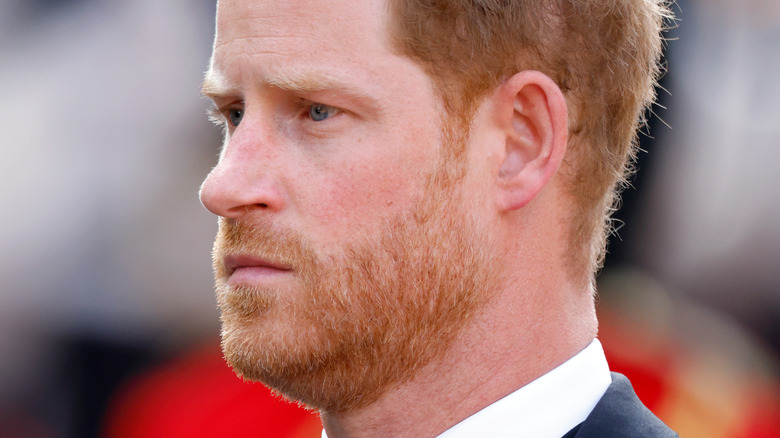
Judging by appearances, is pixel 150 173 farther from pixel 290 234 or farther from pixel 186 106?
pixel 290 234

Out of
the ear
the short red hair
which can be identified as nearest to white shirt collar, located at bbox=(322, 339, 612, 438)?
the short red hair

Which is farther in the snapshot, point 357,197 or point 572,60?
point 572,60

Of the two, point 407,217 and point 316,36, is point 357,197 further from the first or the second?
point 316,36

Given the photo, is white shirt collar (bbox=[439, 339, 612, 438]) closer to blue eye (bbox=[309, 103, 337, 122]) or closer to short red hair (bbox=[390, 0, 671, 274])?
short red hair (bbox=[390, 0, 671, 274])

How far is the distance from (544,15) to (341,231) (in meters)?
0.75

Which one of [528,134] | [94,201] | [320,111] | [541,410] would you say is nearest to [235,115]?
[320,111]

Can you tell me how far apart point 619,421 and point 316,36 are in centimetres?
113

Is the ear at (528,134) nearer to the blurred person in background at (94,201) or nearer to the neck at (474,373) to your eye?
→ the neck at (474,373)

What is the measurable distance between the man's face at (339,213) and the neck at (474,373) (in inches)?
1.5

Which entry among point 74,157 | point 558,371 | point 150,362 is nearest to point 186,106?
point 74,157

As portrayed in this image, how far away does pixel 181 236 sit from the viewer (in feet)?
14.8

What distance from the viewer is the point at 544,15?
2025 millimetres

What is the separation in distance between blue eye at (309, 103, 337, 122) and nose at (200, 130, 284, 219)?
147 mm

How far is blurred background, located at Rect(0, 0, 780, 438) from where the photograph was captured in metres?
4.08
